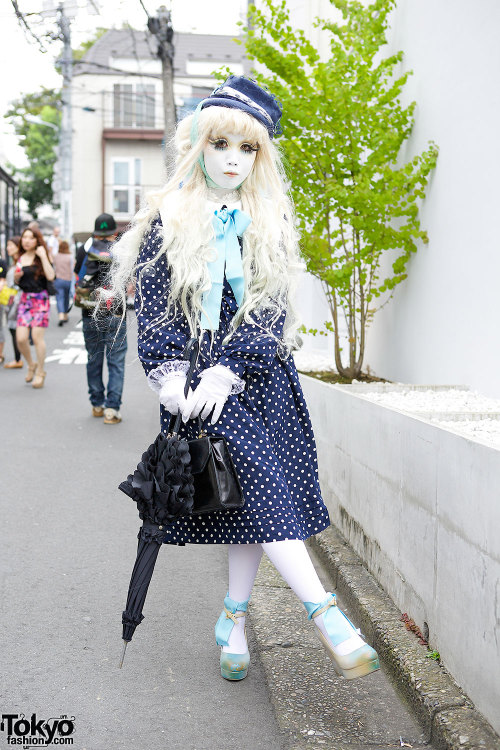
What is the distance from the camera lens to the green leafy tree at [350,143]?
6430mm

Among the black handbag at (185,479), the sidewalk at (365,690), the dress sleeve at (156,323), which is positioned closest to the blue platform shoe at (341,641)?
the sidewalk at (365,690)

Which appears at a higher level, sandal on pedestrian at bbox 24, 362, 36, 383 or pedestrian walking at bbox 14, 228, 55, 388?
pedestrian walking at bbox 14, 228, 55, 388

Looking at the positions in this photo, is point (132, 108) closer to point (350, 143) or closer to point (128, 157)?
point (128, 157)

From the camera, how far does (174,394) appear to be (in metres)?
2.81

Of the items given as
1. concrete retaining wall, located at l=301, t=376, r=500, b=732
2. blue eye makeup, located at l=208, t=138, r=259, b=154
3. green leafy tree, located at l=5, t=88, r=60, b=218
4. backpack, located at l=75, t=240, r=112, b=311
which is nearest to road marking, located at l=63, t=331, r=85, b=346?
backpack, located at l=75, t=240, r=112, b=311

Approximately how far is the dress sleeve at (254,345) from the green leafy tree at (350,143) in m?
3.56

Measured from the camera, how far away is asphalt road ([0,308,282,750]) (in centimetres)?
281

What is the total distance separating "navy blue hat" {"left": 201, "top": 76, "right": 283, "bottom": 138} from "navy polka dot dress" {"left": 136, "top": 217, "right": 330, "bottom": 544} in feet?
1.52

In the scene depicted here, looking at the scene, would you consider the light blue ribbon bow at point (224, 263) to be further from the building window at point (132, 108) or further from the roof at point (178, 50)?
the roof at point (178, 50)

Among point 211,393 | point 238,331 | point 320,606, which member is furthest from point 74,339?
point 320,606

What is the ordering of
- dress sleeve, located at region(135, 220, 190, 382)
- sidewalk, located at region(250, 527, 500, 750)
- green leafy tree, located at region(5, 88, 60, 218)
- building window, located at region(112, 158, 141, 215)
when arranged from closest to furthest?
sidewalk, located at region(250, 527, 500, 750), dress sleeve, located at region(135, 220, 190, 382), building window, located at region(112, 158, 141, 215), green leafy tree, located at region(5, 88, 60, 218)

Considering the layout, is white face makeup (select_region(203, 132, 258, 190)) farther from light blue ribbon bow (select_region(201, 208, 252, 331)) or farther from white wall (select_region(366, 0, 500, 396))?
white wall (select_region(366, 0, 500, 396))

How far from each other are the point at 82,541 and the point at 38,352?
612cm

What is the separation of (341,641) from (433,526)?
540 millimetres
